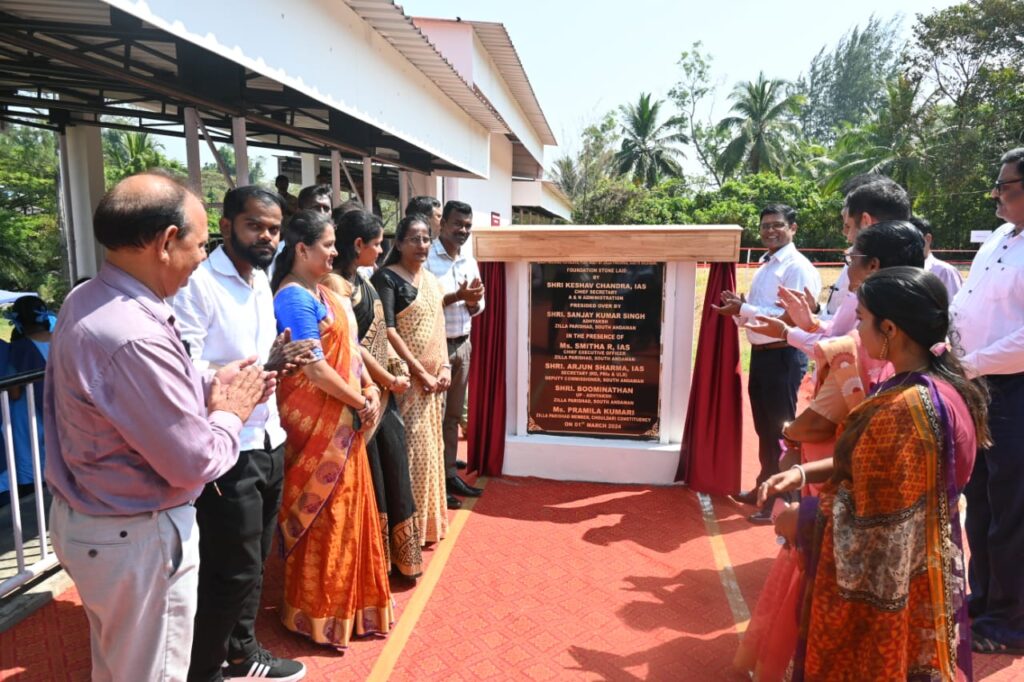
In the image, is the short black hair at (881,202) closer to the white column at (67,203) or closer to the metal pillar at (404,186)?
the white column at (67,203)

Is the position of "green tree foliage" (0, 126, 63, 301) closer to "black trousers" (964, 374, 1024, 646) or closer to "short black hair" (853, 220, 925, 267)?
"short black hair" (853, 220, 925, 267)

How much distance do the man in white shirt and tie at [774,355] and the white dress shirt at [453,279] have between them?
5.71 ft

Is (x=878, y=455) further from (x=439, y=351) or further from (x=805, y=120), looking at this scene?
(x=805, y=120)

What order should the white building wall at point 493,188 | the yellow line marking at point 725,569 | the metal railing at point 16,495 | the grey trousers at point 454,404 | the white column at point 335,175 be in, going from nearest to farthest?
the metal railing at point 16,495 → the yellow line marking at point 725,569 → the grey trousers at point 454,404 → the white column at point 335,175 → the white building wall at point 493,188

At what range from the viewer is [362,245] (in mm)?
3260

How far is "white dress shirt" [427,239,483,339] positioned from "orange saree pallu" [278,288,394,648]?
1704 millimetres

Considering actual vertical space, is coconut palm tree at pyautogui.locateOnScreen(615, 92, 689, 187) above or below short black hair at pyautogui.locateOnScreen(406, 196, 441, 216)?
above

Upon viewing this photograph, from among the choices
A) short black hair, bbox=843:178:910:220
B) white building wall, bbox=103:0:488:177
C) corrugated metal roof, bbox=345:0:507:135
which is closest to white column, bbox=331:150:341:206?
white building wall, bbox=103:0:488:177

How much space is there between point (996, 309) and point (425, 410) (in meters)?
2.87

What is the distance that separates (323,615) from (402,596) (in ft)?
1.80

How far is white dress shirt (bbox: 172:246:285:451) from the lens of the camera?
7.29 feet

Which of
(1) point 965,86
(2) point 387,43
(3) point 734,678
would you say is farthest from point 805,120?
(3) point 734,678

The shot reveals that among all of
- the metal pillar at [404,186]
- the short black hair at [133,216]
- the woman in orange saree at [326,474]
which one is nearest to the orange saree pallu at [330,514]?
the woman in orange saree at [326,474]

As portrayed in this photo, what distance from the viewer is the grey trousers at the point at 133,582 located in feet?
5.45
